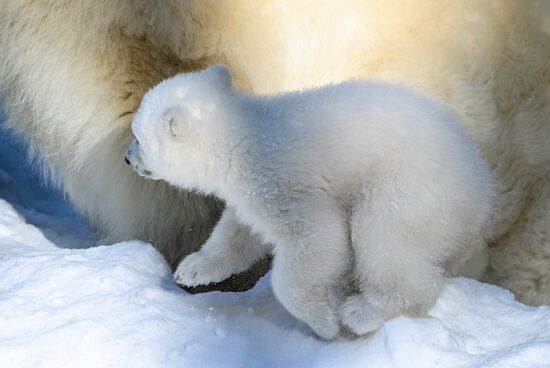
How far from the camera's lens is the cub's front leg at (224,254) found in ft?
5.73

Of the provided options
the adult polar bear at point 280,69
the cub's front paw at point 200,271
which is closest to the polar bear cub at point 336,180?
the cub's front paw at point 200,271

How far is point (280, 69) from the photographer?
2.09m

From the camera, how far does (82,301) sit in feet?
5.47

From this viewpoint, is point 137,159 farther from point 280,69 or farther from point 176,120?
point 280,69

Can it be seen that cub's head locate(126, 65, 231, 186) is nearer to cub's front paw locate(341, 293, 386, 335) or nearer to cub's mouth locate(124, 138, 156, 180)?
cub's mouth locate(124, 138, 156, 180)

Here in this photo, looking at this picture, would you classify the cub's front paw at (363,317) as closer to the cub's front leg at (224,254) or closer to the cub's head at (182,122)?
the cub's front leg at (224,254)

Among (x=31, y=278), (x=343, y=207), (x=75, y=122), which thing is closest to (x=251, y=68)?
(x=75, y=122)

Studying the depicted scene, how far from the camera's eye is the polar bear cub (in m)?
1.53

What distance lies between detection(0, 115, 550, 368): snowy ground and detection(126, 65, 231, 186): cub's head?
0.28 meters

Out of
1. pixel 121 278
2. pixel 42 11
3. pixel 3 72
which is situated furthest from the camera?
pixel 3 72

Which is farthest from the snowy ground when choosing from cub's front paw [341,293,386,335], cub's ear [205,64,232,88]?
cub's ear [205,64,232,88]

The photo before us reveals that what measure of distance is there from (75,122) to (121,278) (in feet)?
1.65

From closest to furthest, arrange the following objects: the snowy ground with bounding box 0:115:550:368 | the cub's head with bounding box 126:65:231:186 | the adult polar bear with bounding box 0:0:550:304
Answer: the snowy ground with bounding box 0:115:550:368 → the cub's head with bounding box 126:65:231:186 → the adult polar bear with bounding box 0:0:550:304

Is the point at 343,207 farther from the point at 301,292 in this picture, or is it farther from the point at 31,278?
the point at 31,278
